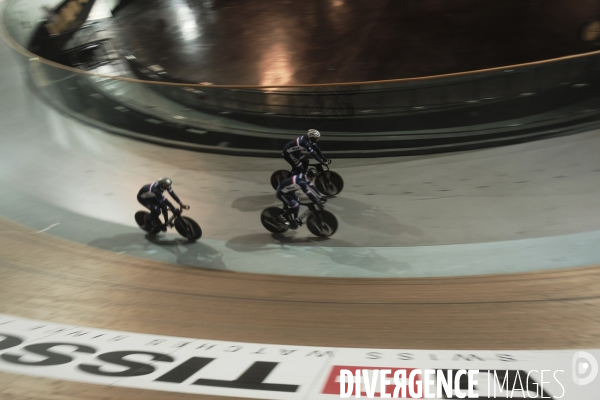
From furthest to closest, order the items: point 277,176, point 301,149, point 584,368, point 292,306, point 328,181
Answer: point 277,176 → point 328,181 → point 301,149 → point 292,306 → point 584,368

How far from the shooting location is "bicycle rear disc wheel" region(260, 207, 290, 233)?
6.58 meters

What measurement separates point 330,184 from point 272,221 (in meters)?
1.12

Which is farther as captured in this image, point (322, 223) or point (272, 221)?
point (272, 221)

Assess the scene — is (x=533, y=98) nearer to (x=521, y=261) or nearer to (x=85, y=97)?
(x=521, y=261)

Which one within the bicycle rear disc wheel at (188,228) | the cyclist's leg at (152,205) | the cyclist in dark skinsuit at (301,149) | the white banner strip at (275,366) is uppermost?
the cyclist in dark skinsuit at (301,149)

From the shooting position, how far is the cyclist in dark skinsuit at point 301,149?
7035 millimetres

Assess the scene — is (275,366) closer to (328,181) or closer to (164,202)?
(164,202)

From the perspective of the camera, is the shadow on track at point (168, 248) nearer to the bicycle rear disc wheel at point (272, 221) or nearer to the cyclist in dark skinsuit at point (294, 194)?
the bicycle rear disc wheel at point (272, 221)

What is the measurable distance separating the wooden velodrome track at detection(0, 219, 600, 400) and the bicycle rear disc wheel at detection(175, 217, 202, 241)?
0.61 metres

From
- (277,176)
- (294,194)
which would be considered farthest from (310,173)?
(294,194)

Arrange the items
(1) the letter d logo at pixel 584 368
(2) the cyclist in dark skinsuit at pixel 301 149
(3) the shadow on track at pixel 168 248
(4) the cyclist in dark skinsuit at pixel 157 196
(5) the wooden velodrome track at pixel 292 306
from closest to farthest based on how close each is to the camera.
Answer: (1) the letter d logo at pixel 584 368, (5) the wooden velodrome track at pixel 292 306, (3) the shadow on track at pixel 168 248, (4) the cyclist in dark skinsuit at pixel 157 196, (2) the cyclist in dark skinsuit at pixel 301 149

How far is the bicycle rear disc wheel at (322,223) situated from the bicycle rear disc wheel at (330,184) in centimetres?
87

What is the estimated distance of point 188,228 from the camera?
6.51 meters

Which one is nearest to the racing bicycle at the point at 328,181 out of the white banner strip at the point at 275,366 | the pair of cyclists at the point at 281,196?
the pair of cyclists at the point at 281,196
